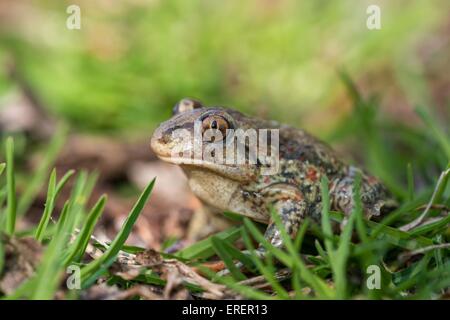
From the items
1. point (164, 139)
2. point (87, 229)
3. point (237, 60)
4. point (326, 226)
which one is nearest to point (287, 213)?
point (326, 226)

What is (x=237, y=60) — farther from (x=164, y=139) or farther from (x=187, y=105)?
(x=164, y=139)

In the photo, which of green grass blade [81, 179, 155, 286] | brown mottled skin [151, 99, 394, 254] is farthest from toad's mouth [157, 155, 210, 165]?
green grass blade [81, 179, 155, 286]

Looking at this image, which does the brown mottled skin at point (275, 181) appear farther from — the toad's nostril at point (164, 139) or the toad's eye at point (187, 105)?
the toad's eye at point (187, 105)

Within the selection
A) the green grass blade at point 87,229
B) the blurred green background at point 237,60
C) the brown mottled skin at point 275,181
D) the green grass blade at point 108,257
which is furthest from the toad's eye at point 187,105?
the blurred green background at point 237,60
